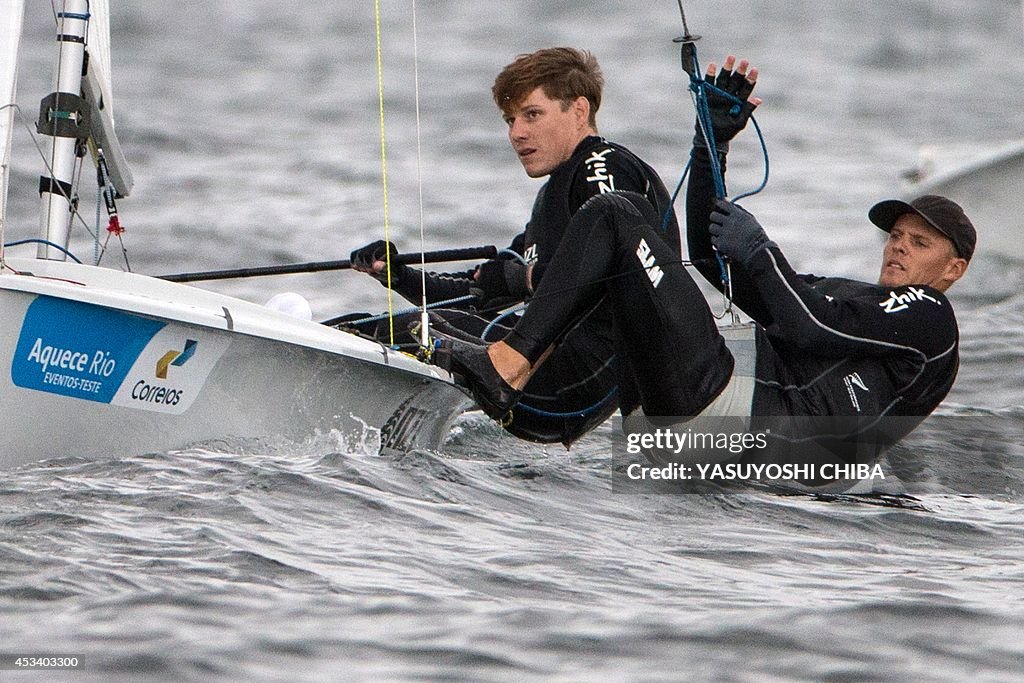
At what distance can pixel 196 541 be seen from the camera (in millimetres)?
3621

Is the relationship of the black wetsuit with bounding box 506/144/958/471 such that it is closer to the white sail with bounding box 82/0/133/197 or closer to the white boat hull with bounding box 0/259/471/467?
the white boat hull with bounding box 0/259/471/467

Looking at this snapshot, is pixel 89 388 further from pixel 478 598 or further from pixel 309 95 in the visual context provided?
pixel 309 95

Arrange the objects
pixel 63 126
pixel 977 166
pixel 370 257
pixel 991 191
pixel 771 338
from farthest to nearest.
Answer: pixel 991 191
pixel 977 166
pixel 370 257
pixel 63 126
pixel 771 338

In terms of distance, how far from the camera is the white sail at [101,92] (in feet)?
17.5

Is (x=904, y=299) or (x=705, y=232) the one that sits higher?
(x=705, y=232)

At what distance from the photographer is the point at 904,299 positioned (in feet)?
13.5

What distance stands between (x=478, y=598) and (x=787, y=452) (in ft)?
4.14

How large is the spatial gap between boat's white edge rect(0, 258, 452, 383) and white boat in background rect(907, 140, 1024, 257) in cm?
675

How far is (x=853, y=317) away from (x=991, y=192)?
22.6ft

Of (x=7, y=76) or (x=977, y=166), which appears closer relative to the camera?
(x=7, y=76)

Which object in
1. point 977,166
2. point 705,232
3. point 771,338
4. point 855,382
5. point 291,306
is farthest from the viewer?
point 977,166

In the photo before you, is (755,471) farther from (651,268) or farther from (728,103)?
(728,103)

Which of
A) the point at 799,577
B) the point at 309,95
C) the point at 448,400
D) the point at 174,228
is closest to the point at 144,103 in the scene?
the point at 309,95

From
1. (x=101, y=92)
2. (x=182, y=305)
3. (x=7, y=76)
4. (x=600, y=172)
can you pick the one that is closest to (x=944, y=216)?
(x=600, y=172)
